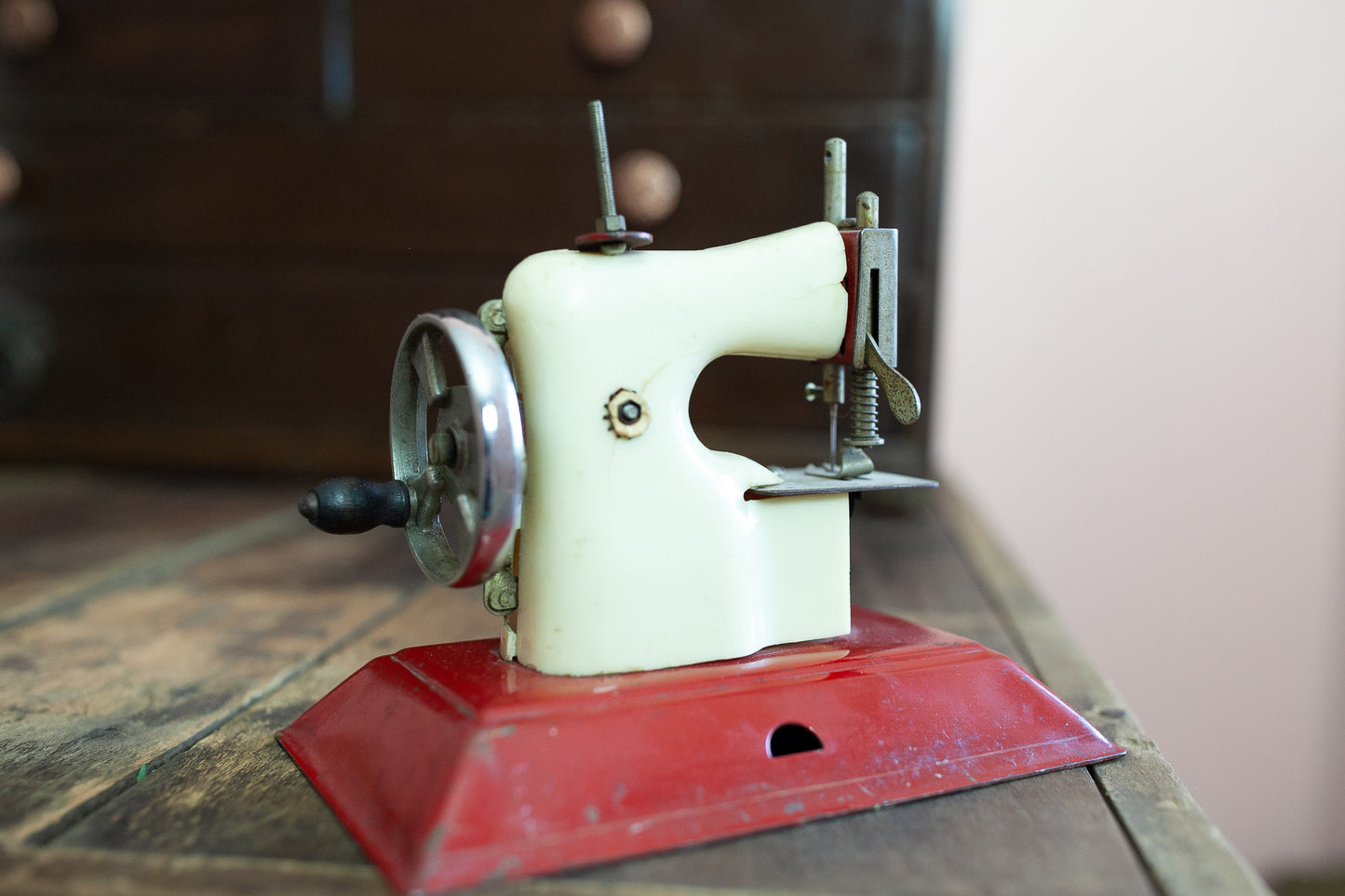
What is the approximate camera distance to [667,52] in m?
1.56

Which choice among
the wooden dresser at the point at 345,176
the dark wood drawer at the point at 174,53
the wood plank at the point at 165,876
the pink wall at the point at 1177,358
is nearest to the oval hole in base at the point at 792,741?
the wood plank at the point at 165,876

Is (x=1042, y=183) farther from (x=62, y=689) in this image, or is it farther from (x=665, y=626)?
(x=62, y=689)

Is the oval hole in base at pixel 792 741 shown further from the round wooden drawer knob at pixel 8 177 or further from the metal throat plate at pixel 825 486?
the round wooden drawer knob at pixel 8 177

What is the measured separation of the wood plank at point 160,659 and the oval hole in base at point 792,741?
0.40m

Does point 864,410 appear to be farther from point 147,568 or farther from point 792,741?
point 147,568

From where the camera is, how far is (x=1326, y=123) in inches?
71.0

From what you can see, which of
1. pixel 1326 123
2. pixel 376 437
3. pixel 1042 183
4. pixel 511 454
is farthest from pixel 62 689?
pixel 1326 123

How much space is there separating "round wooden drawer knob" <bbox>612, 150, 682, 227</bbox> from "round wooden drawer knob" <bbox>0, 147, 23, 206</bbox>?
1.03m

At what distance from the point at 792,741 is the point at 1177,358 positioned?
1.57 m

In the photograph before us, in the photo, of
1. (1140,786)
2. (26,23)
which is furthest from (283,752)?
(26,23)

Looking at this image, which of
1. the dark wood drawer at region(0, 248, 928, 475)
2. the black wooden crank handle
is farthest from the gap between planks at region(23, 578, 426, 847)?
the dark wood drawer at region(0, 248, 928, 475)

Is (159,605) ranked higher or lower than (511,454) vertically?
lower

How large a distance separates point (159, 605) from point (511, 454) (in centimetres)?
70

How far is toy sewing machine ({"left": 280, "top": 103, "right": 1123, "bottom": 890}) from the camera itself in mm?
545
